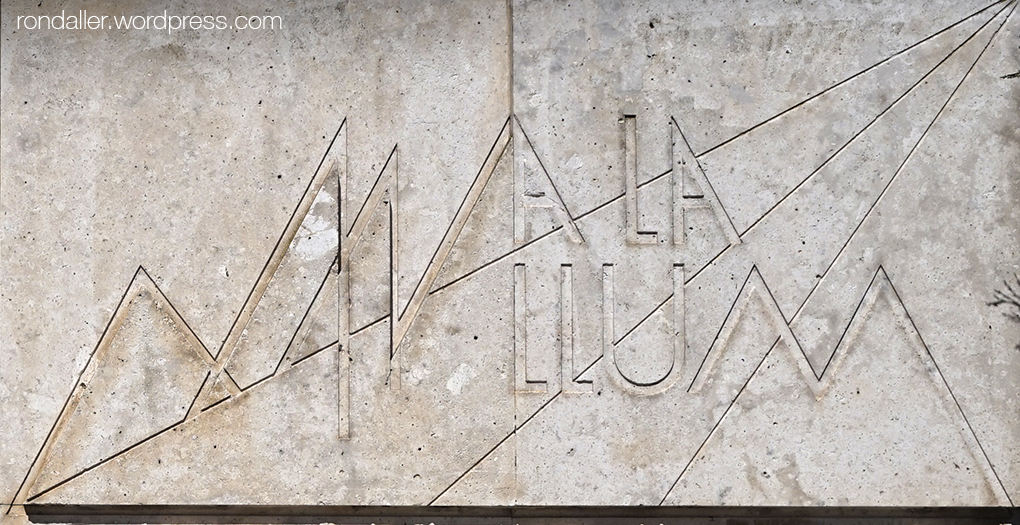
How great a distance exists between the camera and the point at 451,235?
311cm

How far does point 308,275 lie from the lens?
3.11 m

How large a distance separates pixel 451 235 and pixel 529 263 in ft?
1.21

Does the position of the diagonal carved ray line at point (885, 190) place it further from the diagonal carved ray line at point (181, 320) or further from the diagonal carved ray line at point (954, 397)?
the diagonal carved ray line at point (181, 320)

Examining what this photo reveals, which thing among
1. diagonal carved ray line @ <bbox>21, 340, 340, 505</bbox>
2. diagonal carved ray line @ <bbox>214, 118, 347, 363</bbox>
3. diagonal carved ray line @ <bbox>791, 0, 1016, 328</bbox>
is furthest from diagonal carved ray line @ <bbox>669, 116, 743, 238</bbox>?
diagonal carved ray line @ <bbox>21, 340, 340, 505</bbox>

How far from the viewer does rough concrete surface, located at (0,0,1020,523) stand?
3082 millimetres

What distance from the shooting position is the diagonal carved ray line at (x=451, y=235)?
3.11m

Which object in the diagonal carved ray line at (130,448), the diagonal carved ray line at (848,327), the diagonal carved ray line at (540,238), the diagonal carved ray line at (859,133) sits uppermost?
the diagonal carved ray line at (859,133)

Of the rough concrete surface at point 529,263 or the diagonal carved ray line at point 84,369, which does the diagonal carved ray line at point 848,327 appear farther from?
the diagonal carved ray line at point 84,369

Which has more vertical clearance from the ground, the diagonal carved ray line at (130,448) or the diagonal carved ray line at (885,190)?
the diagonal carved ray line at (885,190)

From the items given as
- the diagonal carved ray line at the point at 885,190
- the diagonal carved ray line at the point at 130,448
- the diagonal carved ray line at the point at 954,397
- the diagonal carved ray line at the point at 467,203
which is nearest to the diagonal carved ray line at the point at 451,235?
the diagonal carved ray line at the point at 467,203

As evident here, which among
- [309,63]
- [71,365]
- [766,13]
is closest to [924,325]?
[766,13]

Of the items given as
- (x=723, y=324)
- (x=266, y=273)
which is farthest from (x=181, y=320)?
(x=723, y=324)

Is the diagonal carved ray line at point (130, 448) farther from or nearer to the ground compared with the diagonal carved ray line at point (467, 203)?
nearer to the ground

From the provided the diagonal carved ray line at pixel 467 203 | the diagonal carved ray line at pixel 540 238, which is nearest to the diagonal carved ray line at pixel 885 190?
the diagonal carved ray line at pixel 540 238
